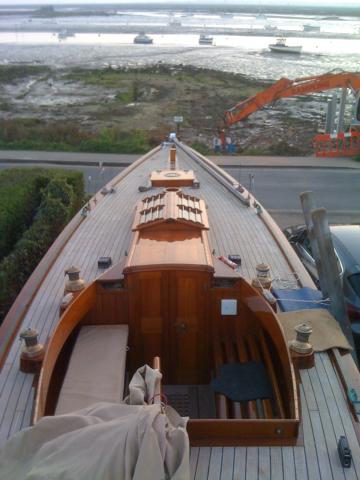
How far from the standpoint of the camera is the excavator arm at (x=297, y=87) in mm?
22105

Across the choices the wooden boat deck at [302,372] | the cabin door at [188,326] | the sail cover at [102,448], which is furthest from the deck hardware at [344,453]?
the cabin door at [188,326]

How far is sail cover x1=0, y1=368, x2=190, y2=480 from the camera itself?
307 cm

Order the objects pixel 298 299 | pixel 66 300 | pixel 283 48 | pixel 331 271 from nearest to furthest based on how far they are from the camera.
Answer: pixel 66 300 → pixel 298 299 → pixel 331 271 → pixel 283 48

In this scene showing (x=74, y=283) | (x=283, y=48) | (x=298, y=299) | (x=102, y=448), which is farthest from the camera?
(x=283, y=48)

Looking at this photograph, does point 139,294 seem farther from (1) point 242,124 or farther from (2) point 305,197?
(1) point 242,124

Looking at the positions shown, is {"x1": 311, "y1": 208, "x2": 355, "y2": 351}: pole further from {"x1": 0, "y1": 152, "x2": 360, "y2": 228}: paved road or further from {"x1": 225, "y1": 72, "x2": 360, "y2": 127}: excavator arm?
{"x1": 225, "y1": 72, "x2": 360, "y2": 127}: excavator arm

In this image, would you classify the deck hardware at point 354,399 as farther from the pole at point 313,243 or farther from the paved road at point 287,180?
the paved road at point 287,180

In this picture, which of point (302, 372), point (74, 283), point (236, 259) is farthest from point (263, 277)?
point (74, 283)

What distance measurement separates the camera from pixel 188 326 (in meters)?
6.00

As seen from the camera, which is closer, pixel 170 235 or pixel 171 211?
pixel 170 235

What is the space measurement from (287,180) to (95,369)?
14.5 metres

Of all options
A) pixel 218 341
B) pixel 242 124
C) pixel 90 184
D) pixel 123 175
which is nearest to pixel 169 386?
pixel 218 341

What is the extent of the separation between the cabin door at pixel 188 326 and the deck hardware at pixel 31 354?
4.92 feet

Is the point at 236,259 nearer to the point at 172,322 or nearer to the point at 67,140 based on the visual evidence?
the point at 172,322
